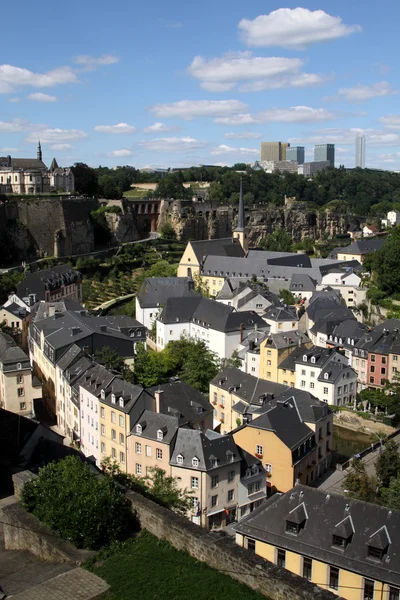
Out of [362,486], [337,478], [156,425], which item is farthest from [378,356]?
[156,425]

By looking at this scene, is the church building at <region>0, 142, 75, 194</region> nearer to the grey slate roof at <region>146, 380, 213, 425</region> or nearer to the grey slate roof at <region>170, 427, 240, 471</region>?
the grey slate roof at <region>146, 380, 213, 425</region>

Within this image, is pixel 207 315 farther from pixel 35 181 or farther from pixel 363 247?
pixel 35 181

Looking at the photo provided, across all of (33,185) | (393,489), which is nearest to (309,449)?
(393,489)

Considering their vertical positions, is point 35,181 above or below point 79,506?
above

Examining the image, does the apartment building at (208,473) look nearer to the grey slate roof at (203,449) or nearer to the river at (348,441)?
the grey slate roof at (203,449)

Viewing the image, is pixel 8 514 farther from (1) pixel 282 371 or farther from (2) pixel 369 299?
(2) pixel 369 299

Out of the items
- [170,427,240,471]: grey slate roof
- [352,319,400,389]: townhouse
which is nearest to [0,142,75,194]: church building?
[352,319,400,389]: townhouse
